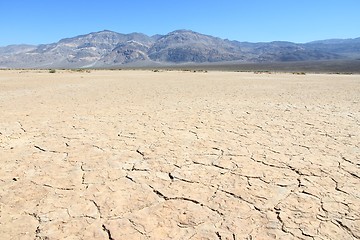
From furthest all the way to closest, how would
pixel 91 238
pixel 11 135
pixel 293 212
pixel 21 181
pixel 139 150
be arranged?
pixel 11 135 → pixel 139 150 → pixel 21 181 → pixel 293 212 → pixel 91 238

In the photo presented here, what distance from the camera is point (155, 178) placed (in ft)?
10.8

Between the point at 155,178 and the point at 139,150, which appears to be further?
the point at 139,150

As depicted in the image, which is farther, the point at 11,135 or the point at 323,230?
the point at 11,135

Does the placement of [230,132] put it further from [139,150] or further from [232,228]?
[232,228]

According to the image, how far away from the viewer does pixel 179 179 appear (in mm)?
3264

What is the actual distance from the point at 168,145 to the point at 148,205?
1760 millimetres

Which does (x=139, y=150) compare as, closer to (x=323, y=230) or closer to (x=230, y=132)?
(x=230, y=132)

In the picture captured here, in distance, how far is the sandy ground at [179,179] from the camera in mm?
2414

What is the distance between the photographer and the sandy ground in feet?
7.92

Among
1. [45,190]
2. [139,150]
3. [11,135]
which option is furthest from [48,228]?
[11,135]

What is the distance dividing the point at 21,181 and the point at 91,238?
A: 1363mm

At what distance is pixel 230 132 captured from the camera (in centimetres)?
515

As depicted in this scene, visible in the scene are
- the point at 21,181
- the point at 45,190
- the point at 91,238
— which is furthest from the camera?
the point at 21,181

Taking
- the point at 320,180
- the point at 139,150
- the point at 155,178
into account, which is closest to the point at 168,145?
the point at 139,150
